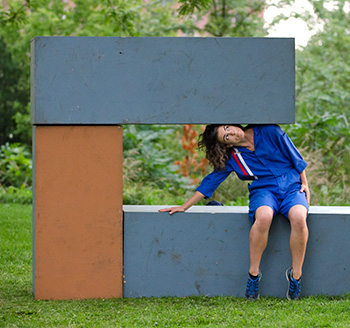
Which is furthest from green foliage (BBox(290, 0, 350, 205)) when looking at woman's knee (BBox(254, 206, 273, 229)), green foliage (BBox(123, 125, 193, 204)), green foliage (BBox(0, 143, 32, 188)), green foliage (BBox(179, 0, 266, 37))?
green foliage (BBox(0, 143, 32, 188))

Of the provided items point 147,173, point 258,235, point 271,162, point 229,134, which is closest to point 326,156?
point 147,173

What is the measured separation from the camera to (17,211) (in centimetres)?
765

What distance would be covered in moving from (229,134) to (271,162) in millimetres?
355

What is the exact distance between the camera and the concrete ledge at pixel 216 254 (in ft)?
12.9

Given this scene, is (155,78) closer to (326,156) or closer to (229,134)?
→ (229,134)

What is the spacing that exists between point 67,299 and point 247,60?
2.05 metres

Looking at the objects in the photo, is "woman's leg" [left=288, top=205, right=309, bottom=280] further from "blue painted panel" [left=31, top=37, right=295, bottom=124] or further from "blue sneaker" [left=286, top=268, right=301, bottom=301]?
"blue painted panel" [left=31, top=37, right=295, bottom=124]

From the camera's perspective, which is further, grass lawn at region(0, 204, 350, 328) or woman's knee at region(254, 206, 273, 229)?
woman's knee at region(254, 206, 273, 229)

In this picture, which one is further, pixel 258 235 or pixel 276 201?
pixel 276 201

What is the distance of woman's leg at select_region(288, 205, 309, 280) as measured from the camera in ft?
12.3

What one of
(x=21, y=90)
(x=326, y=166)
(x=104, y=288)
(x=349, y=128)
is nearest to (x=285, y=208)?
(x=104, y=288)

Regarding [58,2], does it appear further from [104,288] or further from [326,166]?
[104,288]

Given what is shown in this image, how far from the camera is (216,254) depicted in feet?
13.0

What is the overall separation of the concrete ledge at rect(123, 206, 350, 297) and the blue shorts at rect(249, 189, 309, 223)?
0.29ft
